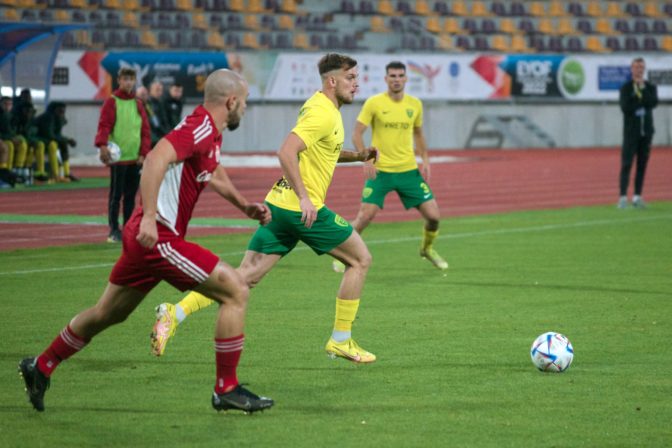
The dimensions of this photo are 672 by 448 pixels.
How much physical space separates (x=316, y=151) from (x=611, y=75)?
3433 centimetres

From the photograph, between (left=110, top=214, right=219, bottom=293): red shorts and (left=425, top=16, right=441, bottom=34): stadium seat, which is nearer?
(left=110, top=214, right=219, bottom=293): red shorts

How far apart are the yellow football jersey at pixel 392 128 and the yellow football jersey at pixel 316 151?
493 cm

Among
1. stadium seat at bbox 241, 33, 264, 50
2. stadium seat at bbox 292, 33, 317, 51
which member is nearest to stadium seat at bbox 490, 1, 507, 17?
stadium seat at bbox 292, 33, 317, 51

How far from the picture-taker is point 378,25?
1606 inches

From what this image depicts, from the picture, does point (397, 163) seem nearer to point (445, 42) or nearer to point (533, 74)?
point (533, 74)

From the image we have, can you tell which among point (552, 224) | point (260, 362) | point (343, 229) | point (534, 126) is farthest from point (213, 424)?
point (534, 126)

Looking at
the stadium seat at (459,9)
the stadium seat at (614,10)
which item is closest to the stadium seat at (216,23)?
the stadium seat at (459,9)

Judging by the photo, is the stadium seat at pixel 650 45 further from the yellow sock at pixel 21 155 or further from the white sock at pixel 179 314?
the white sock at pixel 179 314

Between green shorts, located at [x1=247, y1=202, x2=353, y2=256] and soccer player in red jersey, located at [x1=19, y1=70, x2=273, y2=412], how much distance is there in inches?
61.3

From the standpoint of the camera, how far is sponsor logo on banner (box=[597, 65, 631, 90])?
136 ft

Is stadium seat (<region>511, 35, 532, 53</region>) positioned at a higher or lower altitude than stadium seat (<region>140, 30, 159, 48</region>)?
lower

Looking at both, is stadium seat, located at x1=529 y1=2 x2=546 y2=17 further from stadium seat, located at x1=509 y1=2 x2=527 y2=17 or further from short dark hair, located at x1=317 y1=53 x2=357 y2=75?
short dark hair, located at x1=317 y1=53 x2=357 y2=75

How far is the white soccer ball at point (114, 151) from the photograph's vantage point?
1581 cm

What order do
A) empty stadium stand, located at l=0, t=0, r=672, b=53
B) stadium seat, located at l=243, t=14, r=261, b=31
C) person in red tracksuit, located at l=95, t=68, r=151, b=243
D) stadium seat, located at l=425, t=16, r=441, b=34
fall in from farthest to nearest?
stadium seat, located at l=425, t=16, r=441, b=34
stadium seat, located at l=243, t=14, r=261, b=31
empty stadium stand, located at l=0, t=0, r=672, b=53
person in red tracksuit, located at l=95, t=68, r=151, b=243
